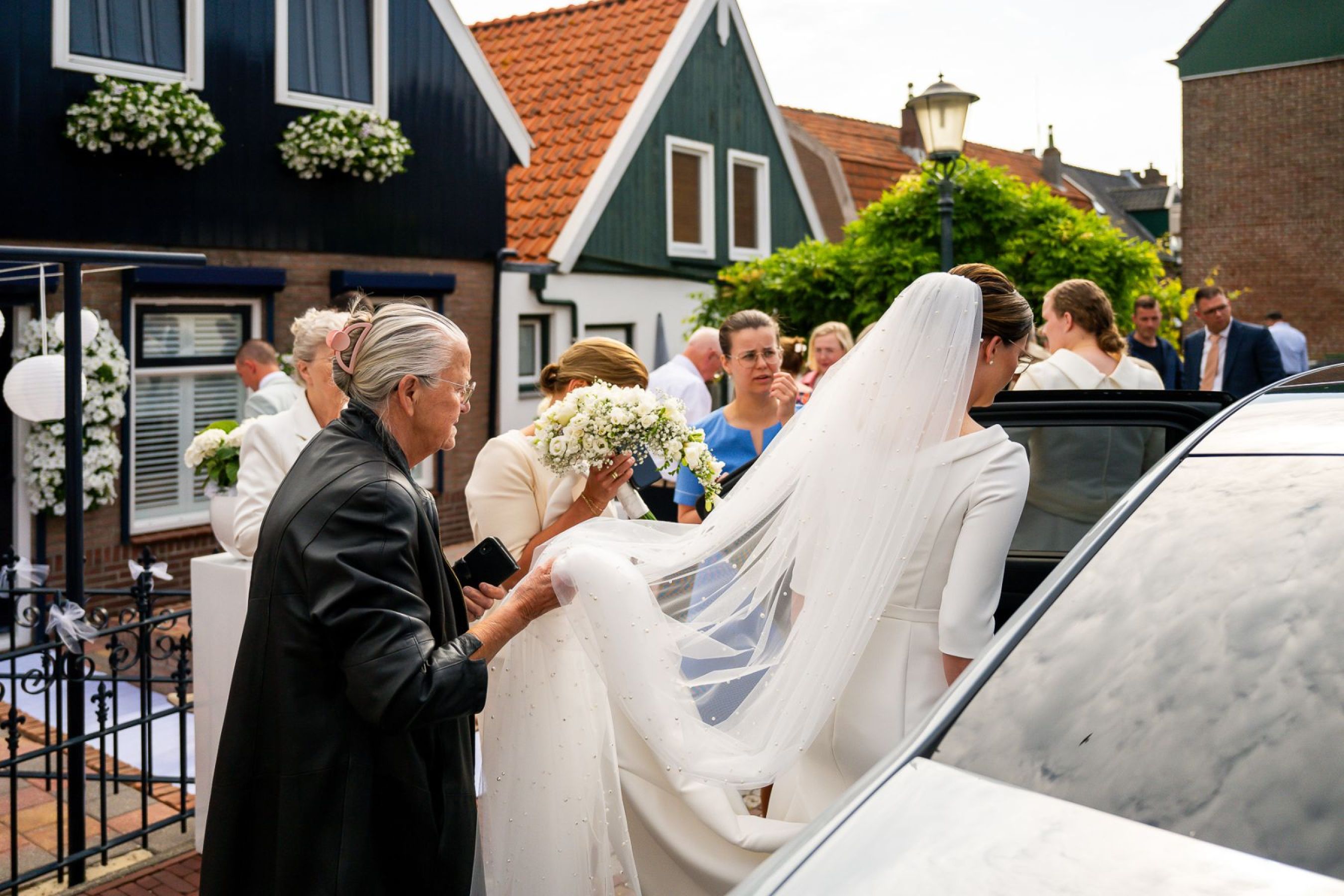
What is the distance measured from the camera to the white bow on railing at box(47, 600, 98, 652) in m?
4.38

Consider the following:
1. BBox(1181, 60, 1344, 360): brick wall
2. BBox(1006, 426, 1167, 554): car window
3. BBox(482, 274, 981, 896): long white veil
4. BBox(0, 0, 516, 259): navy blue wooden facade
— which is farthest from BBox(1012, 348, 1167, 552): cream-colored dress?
BBox(1181, 60, 1344, 360): brick wall

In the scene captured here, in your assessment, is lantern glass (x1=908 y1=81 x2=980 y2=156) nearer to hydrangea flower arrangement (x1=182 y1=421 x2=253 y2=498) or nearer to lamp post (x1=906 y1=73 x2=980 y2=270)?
lamp post (x1=906 y1=73 x2=980 y2=270)

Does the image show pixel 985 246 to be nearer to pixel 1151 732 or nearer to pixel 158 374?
pixel 158 374

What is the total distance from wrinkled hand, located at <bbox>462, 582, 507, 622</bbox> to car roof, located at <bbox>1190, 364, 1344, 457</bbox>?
190 centimetres

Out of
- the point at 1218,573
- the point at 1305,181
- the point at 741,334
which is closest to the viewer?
the point at 1218,573

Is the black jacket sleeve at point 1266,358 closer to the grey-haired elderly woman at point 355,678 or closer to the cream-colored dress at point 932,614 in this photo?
the cream-colored dress at point 932,614

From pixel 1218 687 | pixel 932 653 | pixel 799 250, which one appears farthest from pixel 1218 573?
pixel 799 250

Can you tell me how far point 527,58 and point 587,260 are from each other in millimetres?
4779

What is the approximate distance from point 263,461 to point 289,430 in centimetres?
15

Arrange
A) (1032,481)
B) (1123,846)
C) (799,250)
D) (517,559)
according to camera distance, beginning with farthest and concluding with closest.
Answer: (799,250) < (1032,481) < (517,559) < (1123,846)

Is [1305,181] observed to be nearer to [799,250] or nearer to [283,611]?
[799,250]

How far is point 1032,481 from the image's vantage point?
159 inches

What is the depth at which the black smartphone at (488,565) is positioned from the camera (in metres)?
3.15

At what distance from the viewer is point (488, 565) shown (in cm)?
316
